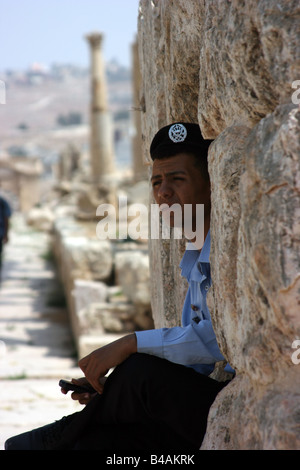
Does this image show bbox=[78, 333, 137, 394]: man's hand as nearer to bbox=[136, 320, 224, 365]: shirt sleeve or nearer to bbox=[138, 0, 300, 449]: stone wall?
bbox=[136, 320, 224, 365]: shirt sleeve

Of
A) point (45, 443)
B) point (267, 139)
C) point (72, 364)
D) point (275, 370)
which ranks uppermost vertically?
point (267, 139)

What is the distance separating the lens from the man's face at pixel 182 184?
2672 millimetres

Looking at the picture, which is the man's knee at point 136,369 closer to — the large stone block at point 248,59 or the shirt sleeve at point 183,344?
the shirt sleeve at point 183,344

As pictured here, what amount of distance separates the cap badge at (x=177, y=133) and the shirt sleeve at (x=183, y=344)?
26.6 inches

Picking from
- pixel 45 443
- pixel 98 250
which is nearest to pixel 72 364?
pixel 98 250

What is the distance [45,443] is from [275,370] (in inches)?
38.5

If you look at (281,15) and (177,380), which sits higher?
(281,15)

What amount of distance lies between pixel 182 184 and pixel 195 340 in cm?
57

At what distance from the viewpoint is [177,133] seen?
268cm

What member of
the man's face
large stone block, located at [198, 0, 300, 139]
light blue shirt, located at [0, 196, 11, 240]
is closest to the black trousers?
the man's face

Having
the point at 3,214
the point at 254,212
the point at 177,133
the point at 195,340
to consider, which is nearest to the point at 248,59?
the point at 254,212

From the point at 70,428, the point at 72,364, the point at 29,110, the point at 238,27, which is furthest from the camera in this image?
the point at 29,110

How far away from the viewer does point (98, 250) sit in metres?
10.4
